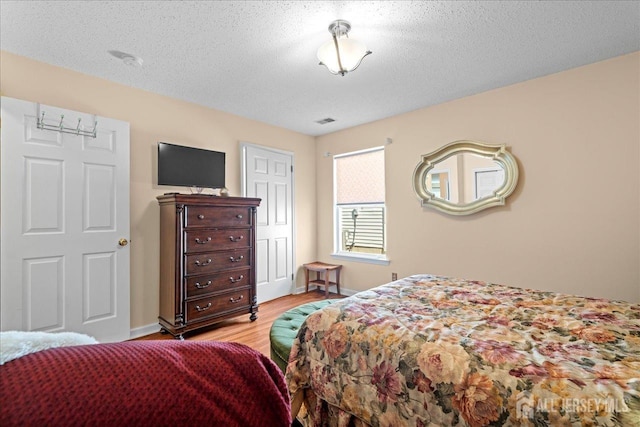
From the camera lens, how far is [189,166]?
3229mm

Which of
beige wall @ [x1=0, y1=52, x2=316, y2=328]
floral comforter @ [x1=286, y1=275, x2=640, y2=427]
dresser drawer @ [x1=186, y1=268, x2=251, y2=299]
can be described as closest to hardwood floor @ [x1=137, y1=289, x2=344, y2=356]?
dresser drawer @ [x1=186, y1=268, x2=251, y2=299]

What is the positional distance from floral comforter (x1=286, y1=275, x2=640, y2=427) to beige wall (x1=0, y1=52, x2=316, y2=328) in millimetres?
2148

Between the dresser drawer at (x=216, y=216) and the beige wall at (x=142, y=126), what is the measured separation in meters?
0.53

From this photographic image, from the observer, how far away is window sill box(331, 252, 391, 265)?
3.95 metres

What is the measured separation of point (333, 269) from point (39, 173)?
331 cm

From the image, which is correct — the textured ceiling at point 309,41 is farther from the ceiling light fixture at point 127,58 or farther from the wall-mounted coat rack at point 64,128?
the wall-mounted coat rack at point 64,128

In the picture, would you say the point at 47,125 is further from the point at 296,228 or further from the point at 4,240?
the point at 296,228

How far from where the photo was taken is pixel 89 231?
254 centimetres

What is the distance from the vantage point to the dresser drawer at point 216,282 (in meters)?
2.81

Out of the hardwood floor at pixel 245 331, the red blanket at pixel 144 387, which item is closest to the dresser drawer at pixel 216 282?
the hardwood floor at pixel 245 331

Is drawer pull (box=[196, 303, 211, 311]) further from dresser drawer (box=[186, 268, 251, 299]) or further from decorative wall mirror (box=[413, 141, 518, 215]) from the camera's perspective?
decorative wall mirror (box=[413, 141, 518, 215])

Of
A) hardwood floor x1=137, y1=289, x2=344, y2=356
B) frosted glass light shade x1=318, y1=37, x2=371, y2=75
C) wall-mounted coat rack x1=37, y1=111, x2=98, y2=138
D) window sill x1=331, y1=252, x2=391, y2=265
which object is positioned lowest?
hardwood floor x1=137, y1=289, x2=344, y2=356

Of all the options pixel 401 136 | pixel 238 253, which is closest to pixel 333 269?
pixel 238 253

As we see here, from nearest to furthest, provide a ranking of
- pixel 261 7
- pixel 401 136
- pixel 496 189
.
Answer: pixel 261 7 < pixel 496 189 < pixel 401 136
